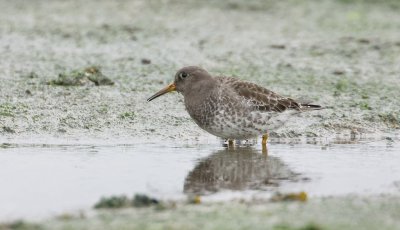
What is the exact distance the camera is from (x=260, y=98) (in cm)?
1031

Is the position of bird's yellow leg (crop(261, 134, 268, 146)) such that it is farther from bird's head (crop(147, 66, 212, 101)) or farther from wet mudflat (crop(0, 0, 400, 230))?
bird's head (crop(147, 66, 212, 101))

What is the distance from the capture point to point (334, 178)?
815 cm

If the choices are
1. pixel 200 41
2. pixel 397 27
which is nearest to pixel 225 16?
pixel 200 41

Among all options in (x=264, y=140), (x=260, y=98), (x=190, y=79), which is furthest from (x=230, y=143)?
(x=190, y=79)

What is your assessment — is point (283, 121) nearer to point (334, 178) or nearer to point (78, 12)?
point (334, 178)

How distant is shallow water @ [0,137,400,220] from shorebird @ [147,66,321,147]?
0.23 metres

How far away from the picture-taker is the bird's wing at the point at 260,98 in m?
10.2

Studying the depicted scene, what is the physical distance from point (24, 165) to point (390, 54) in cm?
785

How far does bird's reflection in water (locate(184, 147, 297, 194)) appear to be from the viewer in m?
7.81

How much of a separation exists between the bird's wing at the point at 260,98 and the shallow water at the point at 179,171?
0.46m

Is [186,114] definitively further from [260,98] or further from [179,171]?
[179,171]

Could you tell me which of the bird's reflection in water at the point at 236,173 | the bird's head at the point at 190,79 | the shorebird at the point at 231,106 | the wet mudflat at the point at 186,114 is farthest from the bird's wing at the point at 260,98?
the bird's reflection in water at the point at 236,173

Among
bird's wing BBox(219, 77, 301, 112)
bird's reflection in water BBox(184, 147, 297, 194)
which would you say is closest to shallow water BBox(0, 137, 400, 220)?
bird's reflection in water BBox(184, 147, 297, 194)

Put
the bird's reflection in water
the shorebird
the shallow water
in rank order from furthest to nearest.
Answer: the shorebird → the bird's reflection in water → the shallow water
